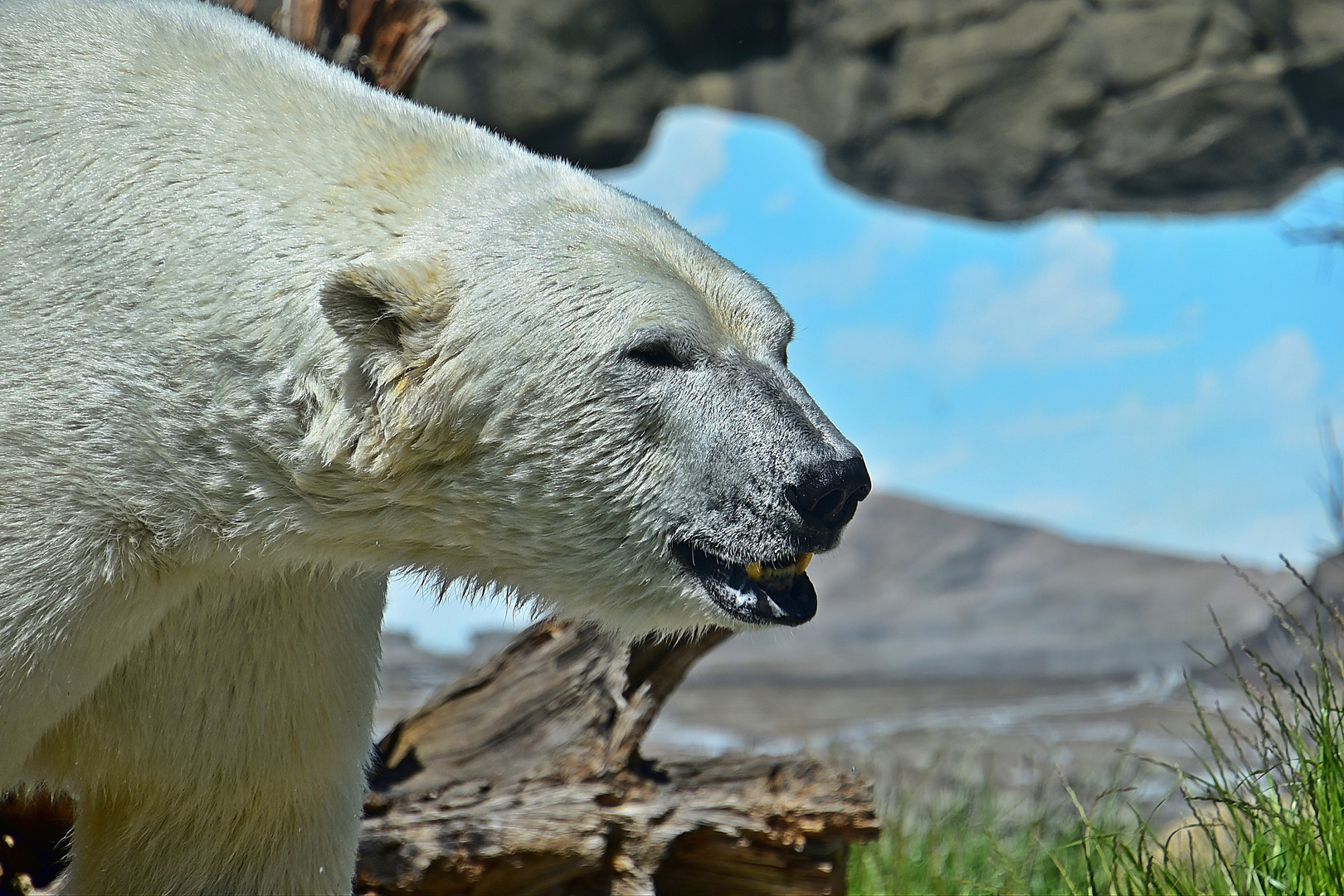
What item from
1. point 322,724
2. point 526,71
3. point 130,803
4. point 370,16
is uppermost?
point 526,71

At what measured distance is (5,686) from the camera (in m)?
1.75

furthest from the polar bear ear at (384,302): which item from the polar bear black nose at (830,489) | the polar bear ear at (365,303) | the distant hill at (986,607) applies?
the distant hill at (986,607)

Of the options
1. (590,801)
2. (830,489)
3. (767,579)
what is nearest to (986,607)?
(590,801)

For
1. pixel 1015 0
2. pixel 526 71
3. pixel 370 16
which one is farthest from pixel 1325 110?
pixel 370 16

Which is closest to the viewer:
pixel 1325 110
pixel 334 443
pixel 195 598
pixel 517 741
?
pixel 334 443

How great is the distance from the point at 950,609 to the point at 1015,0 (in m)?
5.87

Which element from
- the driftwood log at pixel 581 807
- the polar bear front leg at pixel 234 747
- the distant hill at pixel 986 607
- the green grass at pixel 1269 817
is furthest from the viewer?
the distant hill at pixel 986 607

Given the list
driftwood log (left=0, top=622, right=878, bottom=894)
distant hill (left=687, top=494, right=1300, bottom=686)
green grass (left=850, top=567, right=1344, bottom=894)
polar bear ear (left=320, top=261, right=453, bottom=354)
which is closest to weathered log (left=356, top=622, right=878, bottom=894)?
driftwood log (left=0, top=622, right=878, bottom=894)

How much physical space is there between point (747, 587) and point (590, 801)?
3.97 feet

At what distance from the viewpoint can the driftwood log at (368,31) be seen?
3303 mm

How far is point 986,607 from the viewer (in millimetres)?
11492

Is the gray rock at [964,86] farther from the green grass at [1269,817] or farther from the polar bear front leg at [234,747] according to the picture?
the polar bear front leg at [234,747]

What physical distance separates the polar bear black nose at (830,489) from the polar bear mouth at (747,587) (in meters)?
0.09

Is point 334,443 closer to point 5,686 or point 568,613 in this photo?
point 568,613
